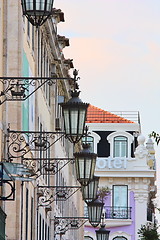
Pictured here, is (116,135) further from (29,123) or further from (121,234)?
(29,123)

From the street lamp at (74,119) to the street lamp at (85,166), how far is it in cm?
508

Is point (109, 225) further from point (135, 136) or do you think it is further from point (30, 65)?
point (30, 65)

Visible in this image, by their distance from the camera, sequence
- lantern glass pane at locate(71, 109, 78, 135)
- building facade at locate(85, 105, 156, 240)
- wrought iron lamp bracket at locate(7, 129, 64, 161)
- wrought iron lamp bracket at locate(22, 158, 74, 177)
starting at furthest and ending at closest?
building facade at locate(85, 105, 156, 240), wrought iron lamp bracket at locate(22, 158, 74, 177), wrought iron lamp bracket at locate(7, 129, 64, 161), lantern glass pane at locate(71, 109, 78, 135)

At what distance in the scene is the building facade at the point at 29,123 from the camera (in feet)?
73.6

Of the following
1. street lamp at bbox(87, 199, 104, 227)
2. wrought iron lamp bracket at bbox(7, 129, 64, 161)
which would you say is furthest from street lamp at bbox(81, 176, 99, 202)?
street lamp at bbox(87, 199, 104, 227)

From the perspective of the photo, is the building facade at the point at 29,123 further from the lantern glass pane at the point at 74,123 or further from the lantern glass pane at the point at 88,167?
the lantern glass pane at the point at 74,123

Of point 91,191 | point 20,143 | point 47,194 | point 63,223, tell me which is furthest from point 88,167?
point 63,223

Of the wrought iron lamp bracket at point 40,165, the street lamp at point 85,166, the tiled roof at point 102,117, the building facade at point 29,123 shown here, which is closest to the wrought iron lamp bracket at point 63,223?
the building facade at point 29,123

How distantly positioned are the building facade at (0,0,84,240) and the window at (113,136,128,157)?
3419 centimetres

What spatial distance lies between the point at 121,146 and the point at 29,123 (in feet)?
173

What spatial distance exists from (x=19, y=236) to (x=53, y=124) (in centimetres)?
1482

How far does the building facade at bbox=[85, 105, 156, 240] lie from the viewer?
7831 centimetres

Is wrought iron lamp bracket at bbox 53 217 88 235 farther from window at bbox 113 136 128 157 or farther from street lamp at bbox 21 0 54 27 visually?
window at bbox 113 136 128 157

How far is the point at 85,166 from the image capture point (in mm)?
24547
